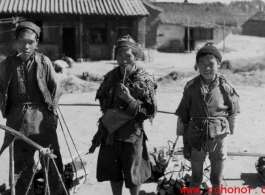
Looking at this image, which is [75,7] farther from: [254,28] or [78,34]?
[254,28]

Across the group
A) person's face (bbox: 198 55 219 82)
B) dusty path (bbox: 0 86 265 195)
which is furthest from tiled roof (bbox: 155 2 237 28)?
person's face (bbox: 198 55 219 82)

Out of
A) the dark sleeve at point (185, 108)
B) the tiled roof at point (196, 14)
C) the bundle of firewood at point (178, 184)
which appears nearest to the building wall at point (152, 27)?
the tiled roof at point (196, 14)

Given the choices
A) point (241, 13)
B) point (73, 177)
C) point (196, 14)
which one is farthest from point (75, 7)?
point (241, 13)

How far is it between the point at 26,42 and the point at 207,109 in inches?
67.4

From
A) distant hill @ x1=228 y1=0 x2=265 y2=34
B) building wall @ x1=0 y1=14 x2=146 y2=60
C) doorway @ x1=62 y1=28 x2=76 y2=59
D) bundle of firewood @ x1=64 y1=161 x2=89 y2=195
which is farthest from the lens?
distant hill @ x1=228 y1=0 x2=265 y2=34

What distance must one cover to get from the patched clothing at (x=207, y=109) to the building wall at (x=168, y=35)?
2529 cm

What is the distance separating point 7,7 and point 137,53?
58.2 feet

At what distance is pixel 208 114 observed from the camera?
3.31 metres

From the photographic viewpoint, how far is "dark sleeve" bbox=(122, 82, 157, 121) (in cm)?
337

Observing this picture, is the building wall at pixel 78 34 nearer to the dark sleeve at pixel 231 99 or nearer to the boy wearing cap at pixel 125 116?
the boy wearing cap at pixel 125 116

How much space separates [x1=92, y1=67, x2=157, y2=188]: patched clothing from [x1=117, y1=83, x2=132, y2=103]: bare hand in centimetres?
6

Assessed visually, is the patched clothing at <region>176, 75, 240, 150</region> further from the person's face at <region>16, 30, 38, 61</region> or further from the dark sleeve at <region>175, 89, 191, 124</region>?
the person's face at <region>16, 30, 38, 61</region>

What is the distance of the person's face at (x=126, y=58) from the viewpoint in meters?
3.38

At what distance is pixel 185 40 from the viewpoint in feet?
94.3
